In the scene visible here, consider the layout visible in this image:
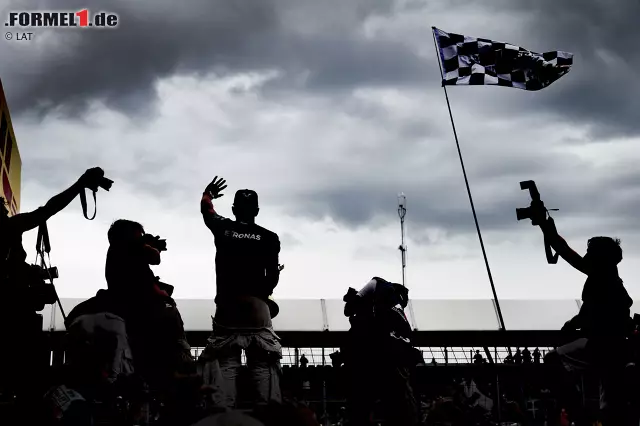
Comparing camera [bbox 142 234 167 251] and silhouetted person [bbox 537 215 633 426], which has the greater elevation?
camera [bbox 142 234 167 251]

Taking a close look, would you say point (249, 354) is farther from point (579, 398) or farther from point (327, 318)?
point (327, 318)

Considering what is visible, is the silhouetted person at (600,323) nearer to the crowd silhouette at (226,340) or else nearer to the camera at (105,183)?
the crowd silhouette at (226,340)

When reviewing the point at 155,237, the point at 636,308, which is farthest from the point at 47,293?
the point at 636,308

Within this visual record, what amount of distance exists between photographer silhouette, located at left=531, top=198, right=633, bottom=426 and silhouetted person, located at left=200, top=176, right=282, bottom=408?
2.57 meters

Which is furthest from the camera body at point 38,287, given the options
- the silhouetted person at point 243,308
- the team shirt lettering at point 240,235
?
the team shirt lettering at point 240,235

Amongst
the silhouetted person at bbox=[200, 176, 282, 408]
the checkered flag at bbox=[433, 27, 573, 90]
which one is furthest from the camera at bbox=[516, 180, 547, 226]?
the checkered flag at bbox=[433, 27, 573, 90]

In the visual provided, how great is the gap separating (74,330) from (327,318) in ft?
65.0

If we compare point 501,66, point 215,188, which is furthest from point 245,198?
point 501,66

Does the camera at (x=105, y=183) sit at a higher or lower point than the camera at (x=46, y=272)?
higher

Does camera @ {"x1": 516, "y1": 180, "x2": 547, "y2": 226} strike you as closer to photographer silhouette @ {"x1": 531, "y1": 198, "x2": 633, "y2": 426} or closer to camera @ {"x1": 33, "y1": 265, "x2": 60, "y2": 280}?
photographer silhouette @ {"x1": 531, "y1": 198, "x2": 633, "y2": 426}

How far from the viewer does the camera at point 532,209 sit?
23.8ft

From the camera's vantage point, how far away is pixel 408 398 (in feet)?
23.3

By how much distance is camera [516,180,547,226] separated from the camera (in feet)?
23.8

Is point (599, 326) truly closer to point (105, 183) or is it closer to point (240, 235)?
point (240, 235)
